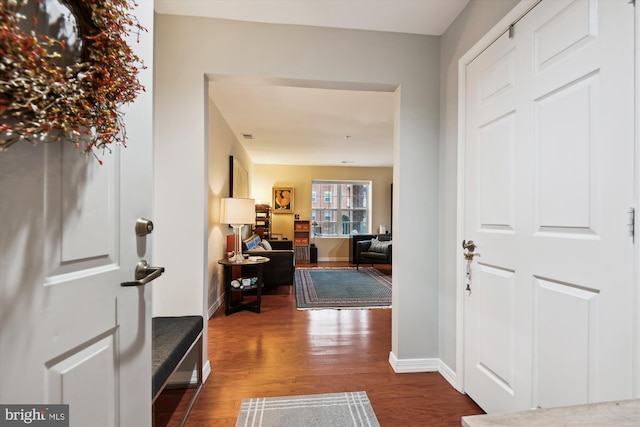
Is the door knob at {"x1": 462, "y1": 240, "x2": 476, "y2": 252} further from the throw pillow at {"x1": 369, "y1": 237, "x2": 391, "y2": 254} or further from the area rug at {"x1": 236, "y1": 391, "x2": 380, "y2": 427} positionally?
the throw pillow at {"x1": 369, "y1": 237, "x2": 391, "y2": 254}

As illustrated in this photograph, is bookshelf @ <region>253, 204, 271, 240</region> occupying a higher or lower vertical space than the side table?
higher

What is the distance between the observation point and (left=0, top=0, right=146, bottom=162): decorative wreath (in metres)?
0.51

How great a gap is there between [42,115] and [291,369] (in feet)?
6.83

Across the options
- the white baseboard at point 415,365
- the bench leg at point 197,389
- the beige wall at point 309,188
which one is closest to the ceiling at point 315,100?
the beige wall at point 309,188

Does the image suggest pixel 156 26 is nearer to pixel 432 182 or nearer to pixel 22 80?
pixel 22 80

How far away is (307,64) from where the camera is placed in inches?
78.7

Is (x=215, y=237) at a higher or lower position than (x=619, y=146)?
lower

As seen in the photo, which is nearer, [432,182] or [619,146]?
[619,146]

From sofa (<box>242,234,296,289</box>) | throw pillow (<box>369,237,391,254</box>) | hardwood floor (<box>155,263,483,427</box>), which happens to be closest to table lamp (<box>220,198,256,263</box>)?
sofa (<box>242,234,296,289</box>)

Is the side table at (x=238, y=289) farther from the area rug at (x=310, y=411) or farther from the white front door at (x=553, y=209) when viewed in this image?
the white front door at (x=553, y=209)

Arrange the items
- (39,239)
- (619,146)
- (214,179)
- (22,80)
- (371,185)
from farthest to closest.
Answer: (371,185), (214,179), (619,146), (39,239), (22,80)

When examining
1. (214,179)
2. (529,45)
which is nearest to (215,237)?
(214,179)

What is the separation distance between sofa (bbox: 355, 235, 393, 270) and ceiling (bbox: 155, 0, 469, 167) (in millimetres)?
1965

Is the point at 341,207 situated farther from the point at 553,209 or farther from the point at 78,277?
the point at 78,277
